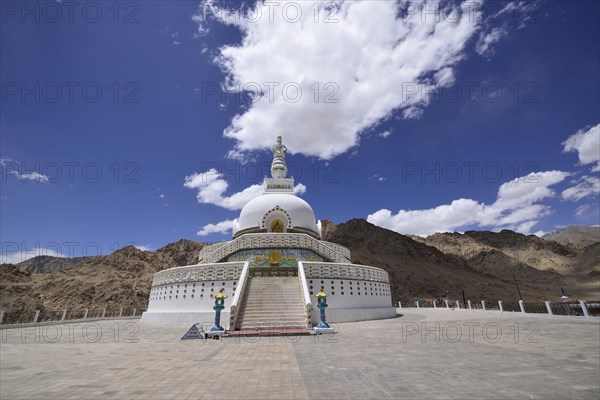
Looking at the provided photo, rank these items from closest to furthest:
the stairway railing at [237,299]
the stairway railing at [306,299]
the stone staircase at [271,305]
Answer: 1. the stairway railing at [237,299]
2. the stairway railing at [306,299]
3. the stone staircase at [271,305]

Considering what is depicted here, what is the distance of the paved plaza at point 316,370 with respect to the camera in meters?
5.55

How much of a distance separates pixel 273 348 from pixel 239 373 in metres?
3.45

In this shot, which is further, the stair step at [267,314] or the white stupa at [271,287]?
the white stupa at [271,287]

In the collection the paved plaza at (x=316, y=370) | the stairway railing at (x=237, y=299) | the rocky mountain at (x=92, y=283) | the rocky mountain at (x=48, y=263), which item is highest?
the rocky mountain at (x=48, y=263)

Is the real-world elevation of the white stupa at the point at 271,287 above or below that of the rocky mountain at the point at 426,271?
below

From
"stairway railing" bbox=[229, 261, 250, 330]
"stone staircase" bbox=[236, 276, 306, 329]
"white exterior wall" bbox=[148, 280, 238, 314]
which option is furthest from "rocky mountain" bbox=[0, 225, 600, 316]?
"stairway railing" bbox=[229, 261, 250, 330]

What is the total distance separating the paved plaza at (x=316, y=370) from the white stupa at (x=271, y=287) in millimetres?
5310

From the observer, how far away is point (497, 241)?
156 meters

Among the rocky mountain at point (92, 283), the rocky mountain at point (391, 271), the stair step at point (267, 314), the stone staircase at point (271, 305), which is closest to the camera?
the stone staircase at point (271, 305)

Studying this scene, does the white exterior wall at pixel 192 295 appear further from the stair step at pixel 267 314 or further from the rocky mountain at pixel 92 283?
the rocky mountain at pixel 92 283

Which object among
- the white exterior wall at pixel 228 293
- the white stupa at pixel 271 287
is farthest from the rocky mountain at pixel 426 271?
the white exterior wall at pixel 228 293

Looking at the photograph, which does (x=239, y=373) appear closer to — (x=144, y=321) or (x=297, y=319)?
(x=297, y=319)

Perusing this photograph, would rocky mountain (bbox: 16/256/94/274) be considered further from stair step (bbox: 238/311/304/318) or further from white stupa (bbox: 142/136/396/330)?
stair step (bbox: 238/311/304/318)

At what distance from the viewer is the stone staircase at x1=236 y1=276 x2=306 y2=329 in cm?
1555
